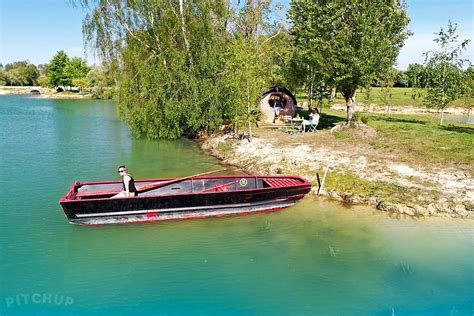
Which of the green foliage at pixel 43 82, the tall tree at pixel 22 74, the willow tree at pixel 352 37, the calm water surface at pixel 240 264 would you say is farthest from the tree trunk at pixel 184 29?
the tall tree at pixel 22 74

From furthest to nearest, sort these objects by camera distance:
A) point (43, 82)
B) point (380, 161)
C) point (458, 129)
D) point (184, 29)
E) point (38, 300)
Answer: point (43, 82) → point (184, 29) → point (458, 129) → point (380, 161) → point (38, 300)

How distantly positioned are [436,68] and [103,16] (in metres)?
24.8

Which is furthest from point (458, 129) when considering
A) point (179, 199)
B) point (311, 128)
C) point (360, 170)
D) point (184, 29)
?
point (179, 199)

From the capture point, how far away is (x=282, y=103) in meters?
31.7

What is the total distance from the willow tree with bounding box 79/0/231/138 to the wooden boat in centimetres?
1376

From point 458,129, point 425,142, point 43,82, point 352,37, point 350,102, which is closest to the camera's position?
point 425,142

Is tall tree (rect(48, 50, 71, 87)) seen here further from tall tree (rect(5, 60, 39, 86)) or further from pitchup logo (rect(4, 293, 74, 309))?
pitchup logo (rect(4, 293, 74, 309))

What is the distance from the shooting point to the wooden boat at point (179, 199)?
43.9 feet

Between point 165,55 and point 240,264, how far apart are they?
21136mm

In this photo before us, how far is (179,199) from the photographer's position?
13.9 metres

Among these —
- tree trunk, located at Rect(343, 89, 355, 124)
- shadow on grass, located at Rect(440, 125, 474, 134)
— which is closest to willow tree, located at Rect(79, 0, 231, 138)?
tree trunk, located at Rect(343, 89, 355, 124)

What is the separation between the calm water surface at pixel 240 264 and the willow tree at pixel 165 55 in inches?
526

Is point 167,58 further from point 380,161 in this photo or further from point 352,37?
point 380,161

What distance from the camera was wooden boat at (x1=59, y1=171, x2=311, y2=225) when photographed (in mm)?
13391
